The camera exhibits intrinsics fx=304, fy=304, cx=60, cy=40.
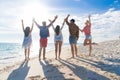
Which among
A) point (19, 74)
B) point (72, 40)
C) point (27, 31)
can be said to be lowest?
point (19, 74)

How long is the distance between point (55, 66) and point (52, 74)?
65.3 inches

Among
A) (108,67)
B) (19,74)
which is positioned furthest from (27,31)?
(108,67)

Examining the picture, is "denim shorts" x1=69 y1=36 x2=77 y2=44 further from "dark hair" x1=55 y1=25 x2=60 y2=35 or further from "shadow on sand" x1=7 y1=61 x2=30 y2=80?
"shadow on sand" x1=7 y1=61 x2=30 y2=80

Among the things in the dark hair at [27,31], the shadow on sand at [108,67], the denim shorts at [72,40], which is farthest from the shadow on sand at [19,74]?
the denim shorts at [72,40]

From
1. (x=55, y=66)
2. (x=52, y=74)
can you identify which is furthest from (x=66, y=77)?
(x=55, y=66)

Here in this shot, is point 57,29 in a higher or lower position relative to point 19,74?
higher

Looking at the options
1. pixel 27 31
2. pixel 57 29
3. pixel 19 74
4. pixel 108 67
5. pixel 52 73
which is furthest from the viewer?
pixel 27 31

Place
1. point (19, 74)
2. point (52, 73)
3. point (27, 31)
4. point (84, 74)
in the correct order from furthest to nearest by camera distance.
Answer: point (27, 31), point (19, 74), point (52, 73), point (84, 74)

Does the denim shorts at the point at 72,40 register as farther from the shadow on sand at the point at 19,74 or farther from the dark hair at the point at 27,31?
the shadow on sand at the point at 19,74

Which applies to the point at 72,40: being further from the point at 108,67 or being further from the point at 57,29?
the point at 108,67

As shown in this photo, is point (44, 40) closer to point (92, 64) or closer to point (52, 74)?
point (92, 64)

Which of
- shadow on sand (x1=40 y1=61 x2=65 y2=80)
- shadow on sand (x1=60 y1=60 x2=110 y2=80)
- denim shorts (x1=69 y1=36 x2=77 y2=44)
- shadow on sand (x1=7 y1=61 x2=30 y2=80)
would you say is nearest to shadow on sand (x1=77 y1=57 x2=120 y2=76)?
shadow on sand (x1=60 y1=60 x2=110 y2=80)

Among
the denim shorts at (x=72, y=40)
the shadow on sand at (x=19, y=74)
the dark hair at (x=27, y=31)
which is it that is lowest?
the shadow on sand at (x=19, y=74)

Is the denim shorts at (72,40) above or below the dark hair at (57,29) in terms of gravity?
below
